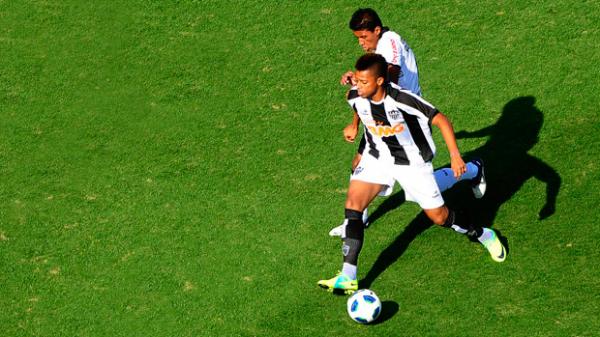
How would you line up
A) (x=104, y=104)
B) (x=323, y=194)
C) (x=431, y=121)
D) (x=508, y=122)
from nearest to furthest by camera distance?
(x=431, y=121), (x=323, y=194), (x=508, y=122), (x=104, y=104)

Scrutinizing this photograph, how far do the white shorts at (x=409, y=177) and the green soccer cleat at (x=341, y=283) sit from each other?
1.15m

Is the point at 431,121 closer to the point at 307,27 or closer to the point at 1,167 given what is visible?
the point at 307,27

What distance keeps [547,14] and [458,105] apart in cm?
254

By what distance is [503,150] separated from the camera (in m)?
13.3

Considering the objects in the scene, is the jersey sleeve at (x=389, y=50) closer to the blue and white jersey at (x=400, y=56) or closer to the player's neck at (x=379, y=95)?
the blue and white jersey at (x=400, y=56)

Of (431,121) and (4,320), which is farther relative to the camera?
(4,320)

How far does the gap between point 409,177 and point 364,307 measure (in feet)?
5.44

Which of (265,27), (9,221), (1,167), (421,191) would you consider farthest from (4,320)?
(265,27)

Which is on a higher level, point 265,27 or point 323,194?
point 265,27

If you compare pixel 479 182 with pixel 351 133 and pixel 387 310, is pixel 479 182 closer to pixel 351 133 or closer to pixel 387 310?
pixel 351 133

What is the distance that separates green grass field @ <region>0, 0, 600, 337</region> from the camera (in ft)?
36.8

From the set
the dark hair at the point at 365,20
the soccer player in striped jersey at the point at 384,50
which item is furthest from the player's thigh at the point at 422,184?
the dark hair at the point at 365,20

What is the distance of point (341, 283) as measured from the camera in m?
11.1

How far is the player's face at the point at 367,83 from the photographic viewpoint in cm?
1034
